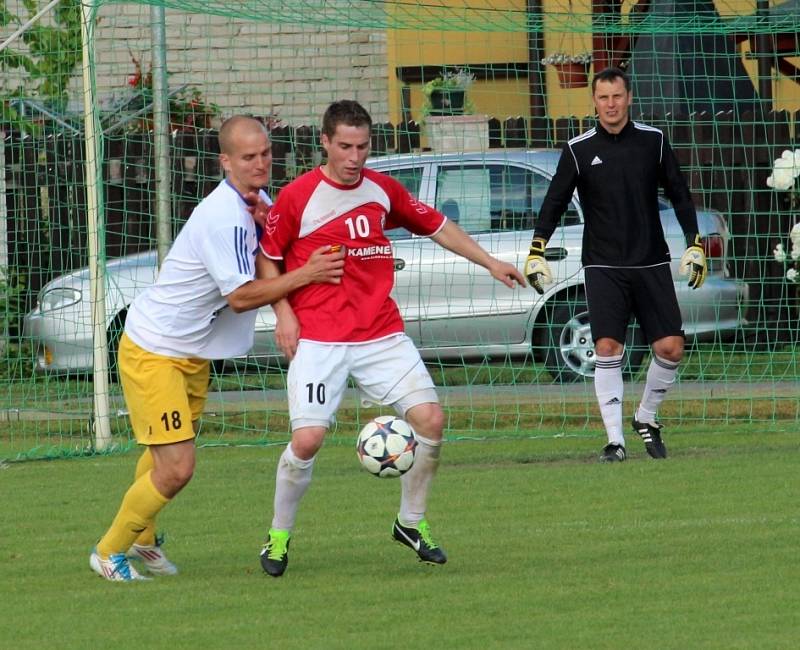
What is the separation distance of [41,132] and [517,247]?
158 inches

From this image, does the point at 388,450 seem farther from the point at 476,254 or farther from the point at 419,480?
the point at 476,254

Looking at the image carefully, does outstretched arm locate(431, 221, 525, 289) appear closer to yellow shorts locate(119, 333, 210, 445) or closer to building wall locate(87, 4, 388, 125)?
yellow shorts locate(119, 333, 210, 445)

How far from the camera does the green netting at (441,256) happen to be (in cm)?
1271

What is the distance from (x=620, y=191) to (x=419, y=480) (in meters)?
3.53

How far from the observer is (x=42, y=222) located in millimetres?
14125

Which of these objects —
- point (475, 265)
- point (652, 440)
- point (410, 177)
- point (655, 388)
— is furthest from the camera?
point (475, 265)

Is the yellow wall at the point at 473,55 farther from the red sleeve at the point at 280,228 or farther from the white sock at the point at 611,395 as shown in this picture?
the red sleeve at the point at 280,228

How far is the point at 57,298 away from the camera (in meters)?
13.4

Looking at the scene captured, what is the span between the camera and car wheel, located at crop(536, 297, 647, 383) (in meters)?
Result: 13.6

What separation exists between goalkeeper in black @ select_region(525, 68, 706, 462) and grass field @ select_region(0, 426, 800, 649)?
795 millimetres

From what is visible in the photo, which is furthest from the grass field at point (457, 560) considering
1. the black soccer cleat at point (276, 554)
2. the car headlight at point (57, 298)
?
the car headlight at point (57, 298)

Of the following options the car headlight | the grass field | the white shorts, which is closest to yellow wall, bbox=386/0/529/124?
the car headlight

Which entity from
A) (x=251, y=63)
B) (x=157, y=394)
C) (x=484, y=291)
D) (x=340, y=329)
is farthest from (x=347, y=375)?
(x=251, y=63)

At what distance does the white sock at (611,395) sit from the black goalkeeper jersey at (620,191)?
0.62 metres
